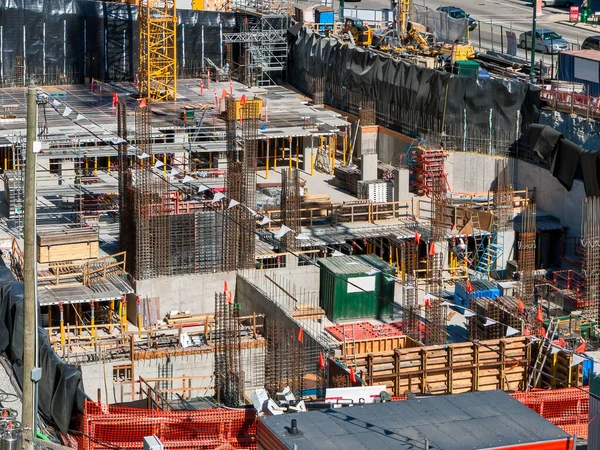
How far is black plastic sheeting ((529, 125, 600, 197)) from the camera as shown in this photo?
166 ft

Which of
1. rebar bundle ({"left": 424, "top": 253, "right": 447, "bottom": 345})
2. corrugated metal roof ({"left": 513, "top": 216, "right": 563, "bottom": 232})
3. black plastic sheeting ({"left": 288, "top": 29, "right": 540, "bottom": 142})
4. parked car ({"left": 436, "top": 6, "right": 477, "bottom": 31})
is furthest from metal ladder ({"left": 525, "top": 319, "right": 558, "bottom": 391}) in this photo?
parked car ({"left": 436, "top": 6, "right": 477, "bottom": 31})

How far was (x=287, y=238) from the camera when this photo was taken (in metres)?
48.2

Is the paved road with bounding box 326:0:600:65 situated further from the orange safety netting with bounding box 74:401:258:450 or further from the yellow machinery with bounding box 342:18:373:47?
the orange safety netting with bounding box 74:401:258:450

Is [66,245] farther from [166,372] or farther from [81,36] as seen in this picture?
[81,36]

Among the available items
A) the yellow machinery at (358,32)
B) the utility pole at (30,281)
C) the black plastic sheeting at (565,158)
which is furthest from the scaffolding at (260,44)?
the utility pole at (30,281)

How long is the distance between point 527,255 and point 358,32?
2653 centimetres

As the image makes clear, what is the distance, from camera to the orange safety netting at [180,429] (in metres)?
32.8

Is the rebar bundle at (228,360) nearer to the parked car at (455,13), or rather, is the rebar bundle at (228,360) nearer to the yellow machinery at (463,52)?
the yellow machinery at (463,52)

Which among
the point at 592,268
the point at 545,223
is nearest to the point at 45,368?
the point at 592,268

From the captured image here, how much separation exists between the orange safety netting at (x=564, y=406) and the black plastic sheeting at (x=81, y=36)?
3702 centimetres

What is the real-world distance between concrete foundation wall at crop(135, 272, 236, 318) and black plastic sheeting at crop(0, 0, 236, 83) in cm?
2360

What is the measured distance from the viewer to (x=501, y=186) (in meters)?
52.7

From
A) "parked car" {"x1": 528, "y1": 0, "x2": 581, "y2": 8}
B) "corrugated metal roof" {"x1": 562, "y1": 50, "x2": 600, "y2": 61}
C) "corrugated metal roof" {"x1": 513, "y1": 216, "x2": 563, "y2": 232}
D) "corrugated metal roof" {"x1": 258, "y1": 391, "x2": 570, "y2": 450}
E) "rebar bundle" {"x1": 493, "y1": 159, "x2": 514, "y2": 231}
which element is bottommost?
"corrugated metal roof" {"x1": 513, "y1": 216, "x2": 563, "y2": 232}

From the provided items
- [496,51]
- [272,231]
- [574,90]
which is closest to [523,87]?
[574,90]
